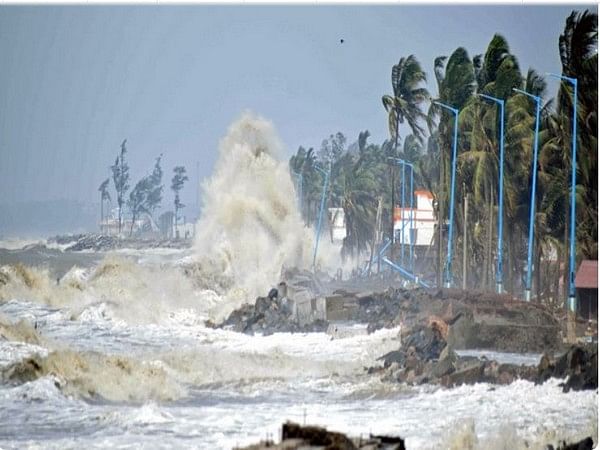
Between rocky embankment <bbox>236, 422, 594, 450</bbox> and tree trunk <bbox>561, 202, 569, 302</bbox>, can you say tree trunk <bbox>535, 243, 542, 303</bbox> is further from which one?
rocky embankment <bbox>236, 422, 594, 450</bbox>

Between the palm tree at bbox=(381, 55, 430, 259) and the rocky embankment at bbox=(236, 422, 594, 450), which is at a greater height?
the palm tree at bbox=(381, 55, 430, 259)

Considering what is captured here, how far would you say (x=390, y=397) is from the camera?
5191 mm

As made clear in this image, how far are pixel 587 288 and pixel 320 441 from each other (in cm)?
162

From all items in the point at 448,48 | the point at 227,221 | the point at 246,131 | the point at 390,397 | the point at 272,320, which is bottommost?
the point at 390,397

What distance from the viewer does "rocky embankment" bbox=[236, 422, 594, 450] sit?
483 cm

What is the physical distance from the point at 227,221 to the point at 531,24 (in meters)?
1.79

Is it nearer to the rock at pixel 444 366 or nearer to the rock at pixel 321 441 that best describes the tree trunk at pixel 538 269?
the rock at pixel 444 366

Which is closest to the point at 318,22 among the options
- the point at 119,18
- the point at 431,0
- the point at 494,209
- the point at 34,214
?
the point at 431,0

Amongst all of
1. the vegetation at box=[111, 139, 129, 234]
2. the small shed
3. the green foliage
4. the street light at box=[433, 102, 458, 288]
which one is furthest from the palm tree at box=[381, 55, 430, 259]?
the vegetation at box=[111, 139, 129, 234]

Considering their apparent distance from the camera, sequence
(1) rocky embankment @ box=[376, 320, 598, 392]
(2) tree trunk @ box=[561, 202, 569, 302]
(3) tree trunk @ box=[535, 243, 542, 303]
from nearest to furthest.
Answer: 1. (1) rocky embankment @ box=[376, 320, 598, 392]
2. (2) tree trunk @ box=[561, 202, 569, 302]
3. (3) tree trunk @ box=[535, 243, 542, 303]

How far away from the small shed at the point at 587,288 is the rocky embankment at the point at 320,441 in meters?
1.21

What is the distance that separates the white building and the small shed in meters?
0.77

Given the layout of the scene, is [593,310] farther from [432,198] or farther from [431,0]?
[431,0]

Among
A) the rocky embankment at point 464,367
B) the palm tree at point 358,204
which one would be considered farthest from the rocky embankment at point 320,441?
the palm tree at point 358,204
